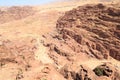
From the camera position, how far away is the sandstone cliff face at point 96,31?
49.3m

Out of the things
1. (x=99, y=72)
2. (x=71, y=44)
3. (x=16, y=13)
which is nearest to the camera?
(x=99, y=72)

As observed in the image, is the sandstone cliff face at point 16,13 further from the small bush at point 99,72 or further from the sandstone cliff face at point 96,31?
the small bush at point 99,72

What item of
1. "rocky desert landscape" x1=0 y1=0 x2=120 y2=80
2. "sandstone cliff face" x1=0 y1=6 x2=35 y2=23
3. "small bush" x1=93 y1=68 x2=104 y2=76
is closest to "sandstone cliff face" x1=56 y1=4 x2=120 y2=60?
"rocky desert landscape" x1=0 y1=0 x2=120 y2=80

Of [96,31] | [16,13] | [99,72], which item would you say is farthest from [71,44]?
[16,13]

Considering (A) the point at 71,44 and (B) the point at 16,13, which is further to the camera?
(B) the point at 16,13

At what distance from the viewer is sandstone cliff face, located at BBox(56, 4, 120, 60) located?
4934cm

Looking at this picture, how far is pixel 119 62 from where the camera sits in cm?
4672

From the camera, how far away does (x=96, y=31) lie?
5166 centimetres

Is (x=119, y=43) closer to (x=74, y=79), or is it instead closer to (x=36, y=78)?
(x=74, y=79)

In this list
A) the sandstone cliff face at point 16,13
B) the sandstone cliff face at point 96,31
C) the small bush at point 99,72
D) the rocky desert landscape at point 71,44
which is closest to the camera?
the small bush at point 99,72

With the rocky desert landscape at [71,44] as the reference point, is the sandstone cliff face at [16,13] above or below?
below

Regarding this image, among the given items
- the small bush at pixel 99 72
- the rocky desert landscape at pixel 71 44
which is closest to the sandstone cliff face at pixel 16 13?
the rocky desert landscape at pixel 71 44

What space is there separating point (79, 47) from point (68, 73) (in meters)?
15.1

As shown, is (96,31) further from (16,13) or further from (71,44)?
(16,13)
